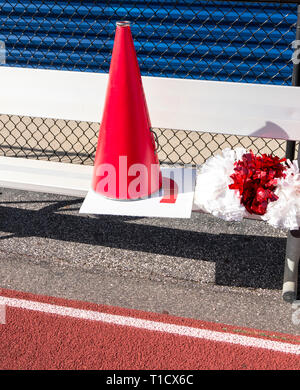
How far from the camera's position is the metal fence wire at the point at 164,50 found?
5488mm

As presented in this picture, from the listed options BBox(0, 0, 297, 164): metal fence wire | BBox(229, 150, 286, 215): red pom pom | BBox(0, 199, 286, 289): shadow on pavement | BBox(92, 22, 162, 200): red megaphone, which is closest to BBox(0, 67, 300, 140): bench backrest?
BBox(92, 22, 162, 200): red megaphone

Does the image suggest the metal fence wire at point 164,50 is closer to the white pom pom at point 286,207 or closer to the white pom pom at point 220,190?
the white pom pom at point 220,190

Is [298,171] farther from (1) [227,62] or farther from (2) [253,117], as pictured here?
(1) [227,62]

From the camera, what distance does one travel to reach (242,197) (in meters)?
2.82

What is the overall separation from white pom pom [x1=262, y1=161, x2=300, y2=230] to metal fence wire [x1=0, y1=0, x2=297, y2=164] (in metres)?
2.37

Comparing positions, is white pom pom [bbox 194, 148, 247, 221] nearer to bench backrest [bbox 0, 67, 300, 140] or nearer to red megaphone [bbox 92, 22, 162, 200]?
red megaphone [bbox 92, 22, 162, 200]

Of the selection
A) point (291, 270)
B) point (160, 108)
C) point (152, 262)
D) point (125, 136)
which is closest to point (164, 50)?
point (160, 108)

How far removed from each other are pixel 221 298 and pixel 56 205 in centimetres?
160

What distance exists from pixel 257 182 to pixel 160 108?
91 cm

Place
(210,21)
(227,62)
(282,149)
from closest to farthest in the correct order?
(282,149), (227,62), (210,21)

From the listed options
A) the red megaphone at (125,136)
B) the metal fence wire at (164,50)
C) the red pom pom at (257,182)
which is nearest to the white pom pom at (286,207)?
the red pom pom at (257,182)

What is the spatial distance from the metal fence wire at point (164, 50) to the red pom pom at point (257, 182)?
7.48 ft
